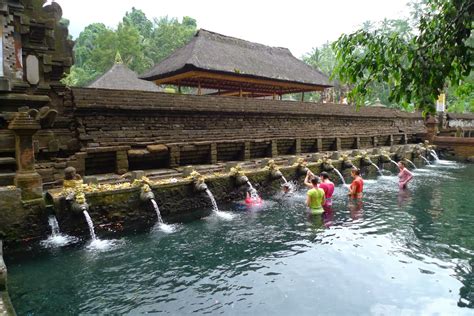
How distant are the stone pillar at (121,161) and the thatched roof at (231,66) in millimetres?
6636

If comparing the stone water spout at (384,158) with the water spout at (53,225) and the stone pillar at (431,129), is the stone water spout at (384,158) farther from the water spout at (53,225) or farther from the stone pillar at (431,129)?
the water spout at (53,225)

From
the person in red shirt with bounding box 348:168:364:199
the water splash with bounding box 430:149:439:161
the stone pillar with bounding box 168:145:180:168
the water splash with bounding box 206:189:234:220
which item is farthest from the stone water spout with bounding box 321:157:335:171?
the water splash with bounding box 430:149:439:161

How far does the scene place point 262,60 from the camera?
21078mm

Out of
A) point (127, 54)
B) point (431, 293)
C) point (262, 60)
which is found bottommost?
point (431, 293)

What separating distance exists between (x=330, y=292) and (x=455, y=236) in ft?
15.0

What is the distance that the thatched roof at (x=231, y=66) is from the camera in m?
17.2

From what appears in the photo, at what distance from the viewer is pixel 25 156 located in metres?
7.66

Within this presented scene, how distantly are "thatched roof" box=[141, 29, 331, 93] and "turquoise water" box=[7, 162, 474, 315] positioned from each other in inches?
382

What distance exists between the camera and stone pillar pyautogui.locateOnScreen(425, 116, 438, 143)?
26.8m

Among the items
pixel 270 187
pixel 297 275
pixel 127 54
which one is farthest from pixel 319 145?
pixel 127 54

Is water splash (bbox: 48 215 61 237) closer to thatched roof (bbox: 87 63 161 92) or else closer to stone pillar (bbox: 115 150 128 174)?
stone pillar (bbox: 115 150 128 174)

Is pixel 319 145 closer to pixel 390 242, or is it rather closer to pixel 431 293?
pixel 390 242

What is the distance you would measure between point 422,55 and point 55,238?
25.7 ft

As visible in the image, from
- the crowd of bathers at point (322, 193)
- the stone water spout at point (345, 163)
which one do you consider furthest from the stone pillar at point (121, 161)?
the stone water spout at point (345, 163)
